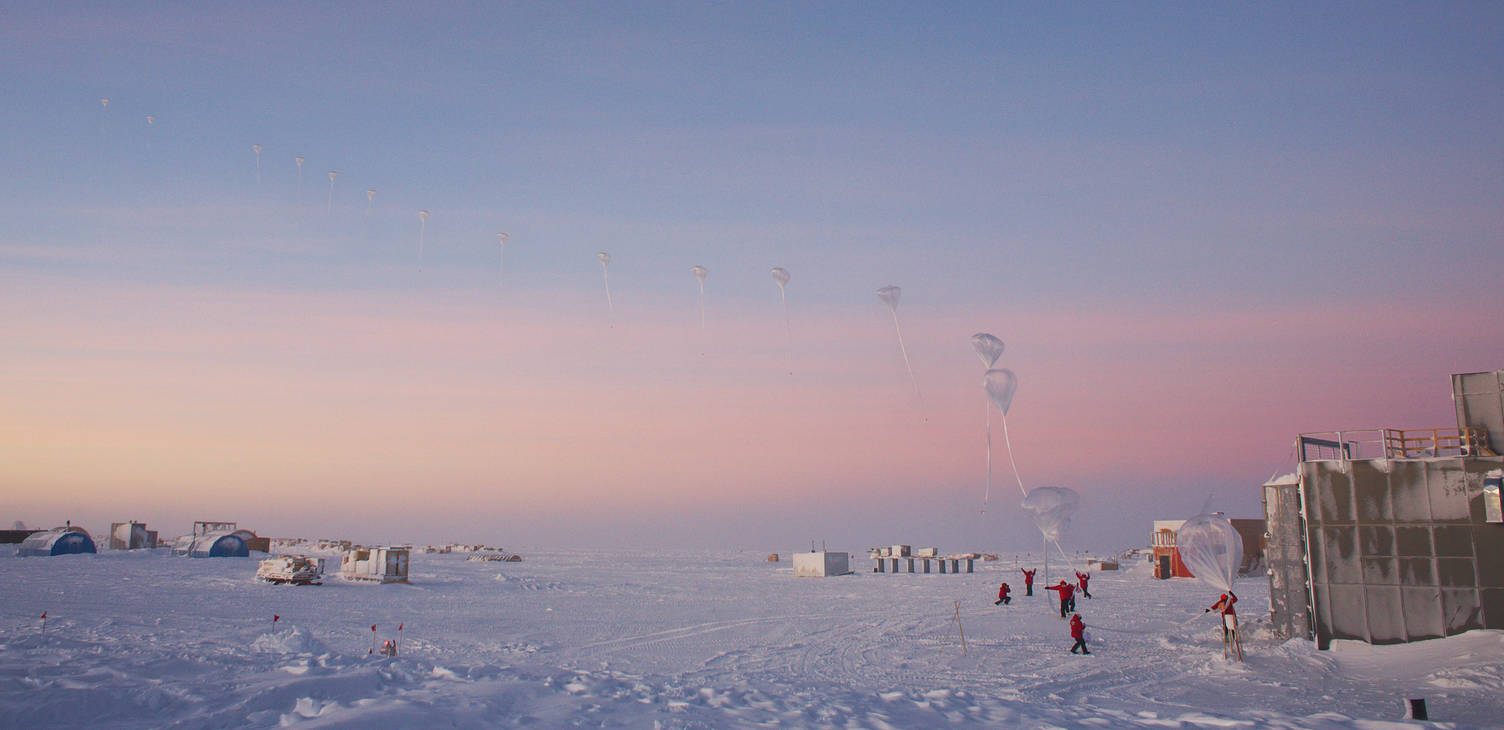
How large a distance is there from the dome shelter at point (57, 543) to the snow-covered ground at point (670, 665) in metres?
26.7

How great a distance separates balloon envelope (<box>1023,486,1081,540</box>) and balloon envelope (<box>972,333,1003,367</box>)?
4.86 meters

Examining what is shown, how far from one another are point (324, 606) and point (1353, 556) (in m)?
31.2

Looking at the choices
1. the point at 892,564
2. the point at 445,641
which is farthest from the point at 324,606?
the point at 892,564

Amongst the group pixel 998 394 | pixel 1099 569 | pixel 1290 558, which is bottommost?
pixel 1099 569

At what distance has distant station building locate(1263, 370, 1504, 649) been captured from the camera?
19.3 m

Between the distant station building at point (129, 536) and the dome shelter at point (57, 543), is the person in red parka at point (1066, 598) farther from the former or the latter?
the distant station building at point (129, 536)

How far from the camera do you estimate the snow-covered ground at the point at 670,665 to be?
11758 millimetres

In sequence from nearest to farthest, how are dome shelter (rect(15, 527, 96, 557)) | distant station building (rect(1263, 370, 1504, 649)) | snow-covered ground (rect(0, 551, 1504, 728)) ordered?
snow-covered ground (rect(0, 551, 1504, 728)) < distant station building (rect(1263, 370, 1504, 649)) < dome shelter (rect(15, 527, 96, 557))

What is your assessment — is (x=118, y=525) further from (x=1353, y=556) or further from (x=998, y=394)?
(x=1353, y=556)

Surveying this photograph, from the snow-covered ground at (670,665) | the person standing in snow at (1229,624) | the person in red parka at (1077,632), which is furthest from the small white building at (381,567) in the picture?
the person standing in snow at (1229,624)

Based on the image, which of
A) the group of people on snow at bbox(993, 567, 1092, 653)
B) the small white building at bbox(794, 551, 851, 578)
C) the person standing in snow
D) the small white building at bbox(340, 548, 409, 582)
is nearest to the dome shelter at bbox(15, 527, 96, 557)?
the small white building at bbox(340, 548, 409, 582)

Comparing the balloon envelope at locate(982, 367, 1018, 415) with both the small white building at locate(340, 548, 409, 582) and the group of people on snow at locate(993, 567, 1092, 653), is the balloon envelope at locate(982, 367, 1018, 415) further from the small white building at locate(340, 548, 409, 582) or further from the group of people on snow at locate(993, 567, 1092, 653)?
the small white building at locate(340, 548, 409, 582)

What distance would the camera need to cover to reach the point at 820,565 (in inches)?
2233

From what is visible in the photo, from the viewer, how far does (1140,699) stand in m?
14.9
